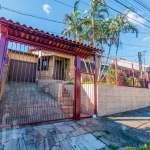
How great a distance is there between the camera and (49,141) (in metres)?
2.95

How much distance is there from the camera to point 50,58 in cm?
1227

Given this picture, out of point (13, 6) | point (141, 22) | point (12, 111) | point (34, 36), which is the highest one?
point (13, 6)

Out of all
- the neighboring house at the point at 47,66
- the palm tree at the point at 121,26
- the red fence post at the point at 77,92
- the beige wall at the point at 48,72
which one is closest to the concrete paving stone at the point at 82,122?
the red fence post at the point at 77,92

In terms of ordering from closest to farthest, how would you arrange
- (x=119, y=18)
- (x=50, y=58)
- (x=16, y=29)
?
(x=16, y=29), (x=119, y=18), (x=50, y=58)

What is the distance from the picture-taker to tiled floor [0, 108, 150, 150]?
2.78 metres

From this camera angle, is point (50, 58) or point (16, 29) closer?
point (16, 29)

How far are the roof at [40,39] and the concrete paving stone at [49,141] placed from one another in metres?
2.74

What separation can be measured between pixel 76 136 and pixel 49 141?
76 centimetres

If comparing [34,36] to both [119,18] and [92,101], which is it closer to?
[92,101]

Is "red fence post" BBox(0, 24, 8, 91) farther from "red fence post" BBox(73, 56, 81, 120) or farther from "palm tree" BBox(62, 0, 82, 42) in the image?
"palm tree" BBox(62, 0, 82, 42)

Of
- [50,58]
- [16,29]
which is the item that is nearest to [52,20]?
[50,58]

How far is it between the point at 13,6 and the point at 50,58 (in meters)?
5.77

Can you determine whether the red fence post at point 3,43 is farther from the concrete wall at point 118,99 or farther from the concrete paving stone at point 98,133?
the concrete wall at point 118,99

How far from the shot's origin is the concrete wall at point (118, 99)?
517 centimetres
